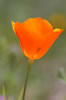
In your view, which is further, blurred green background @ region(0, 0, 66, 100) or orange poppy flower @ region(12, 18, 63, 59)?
blurred green background @ region(0, 0, 66, 100)

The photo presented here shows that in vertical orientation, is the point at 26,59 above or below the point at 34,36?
below

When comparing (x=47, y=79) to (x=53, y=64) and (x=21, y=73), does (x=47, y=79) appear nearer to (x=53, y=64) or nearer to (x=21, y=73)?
(x=21, y=73)

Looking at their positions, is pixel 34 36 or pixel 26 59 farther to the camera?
pixel 26 59

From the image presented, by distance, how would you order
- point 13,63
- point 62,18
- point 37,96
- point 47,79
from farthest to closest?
point 62,18 → point 47,79 → point 37,96 → point 13,63

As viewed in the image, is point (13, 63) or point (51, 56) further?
point (51, 56)

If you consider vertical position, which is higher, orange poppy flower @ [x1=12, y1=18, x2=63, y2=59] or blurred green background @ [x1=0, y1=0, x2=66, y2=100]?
orange poppy flower @ [x1=12, y1=18, x2=63, y2=59]

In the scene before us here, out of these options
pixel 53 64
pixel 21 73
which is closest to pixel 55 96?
pixel 21 73
